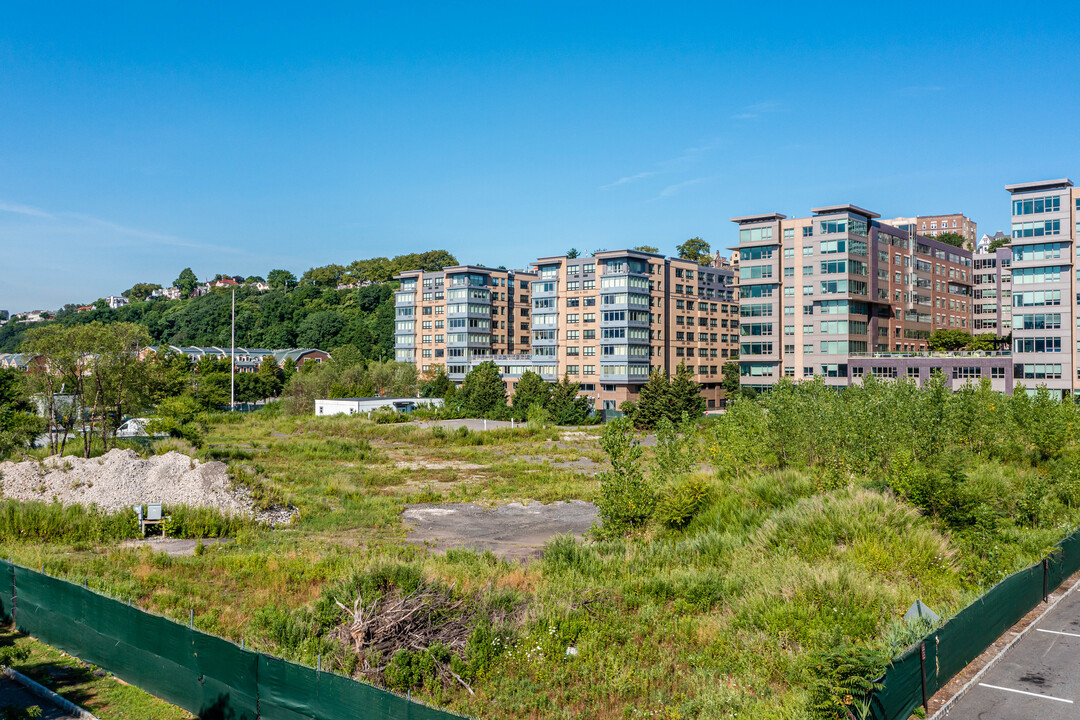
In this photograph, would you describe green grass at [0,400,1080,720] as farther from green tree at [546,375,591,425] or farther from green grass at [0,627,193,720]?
green tree at [546,375,591,425]

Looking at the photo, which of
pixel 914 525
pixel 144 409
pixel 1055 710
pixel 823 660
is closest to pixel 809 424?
pixel 914 525

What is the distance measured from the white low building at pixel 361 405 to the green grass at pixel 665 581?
48646mm

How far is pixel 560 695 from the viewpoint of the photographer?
52.1 ft

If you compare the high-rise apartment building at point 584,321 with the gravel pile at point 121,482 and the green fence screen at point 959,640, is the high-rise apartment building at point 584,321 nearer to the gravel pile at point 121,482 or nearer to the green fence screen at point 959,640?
the gravel pile at point 121,482

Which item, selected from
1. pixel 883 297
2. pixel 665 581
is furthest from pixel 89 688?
pixel 883 297

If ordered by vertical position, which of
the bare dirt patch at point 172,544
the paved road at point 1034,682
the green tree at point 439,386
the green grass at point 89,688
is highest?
the green tree at point 439,386

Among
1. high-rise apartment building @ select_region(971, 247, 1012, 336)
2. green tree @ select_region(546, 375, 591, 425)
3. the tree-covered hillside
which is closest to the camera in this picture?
green tree @ select_region(546, 375, 591, 425)

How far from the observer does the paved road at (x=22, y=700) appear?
1493 cm

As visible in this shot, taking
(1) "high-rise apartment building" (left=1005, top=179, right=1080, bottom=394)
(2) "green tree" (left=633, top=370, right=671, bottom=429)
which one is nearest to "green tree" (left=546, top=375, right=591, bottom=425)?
(2) "green tree" (left=633, top=370, right=671, bottom=429)

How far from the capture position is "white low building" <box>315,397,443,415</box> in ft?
291

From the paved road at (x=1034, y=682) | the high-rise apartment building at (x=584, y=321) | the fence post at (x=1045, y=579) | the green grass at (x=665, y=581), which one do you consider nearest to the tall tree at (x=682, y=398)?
the high-rise apartment building at (x=584, y=321)

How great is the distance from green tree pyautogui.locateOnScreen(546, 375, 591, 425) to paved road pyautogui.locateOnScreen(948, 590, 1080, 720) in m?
69.2

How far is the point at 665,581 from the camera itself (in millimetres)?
22281

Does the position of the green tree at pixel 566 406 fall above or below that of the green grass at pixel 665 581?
above
